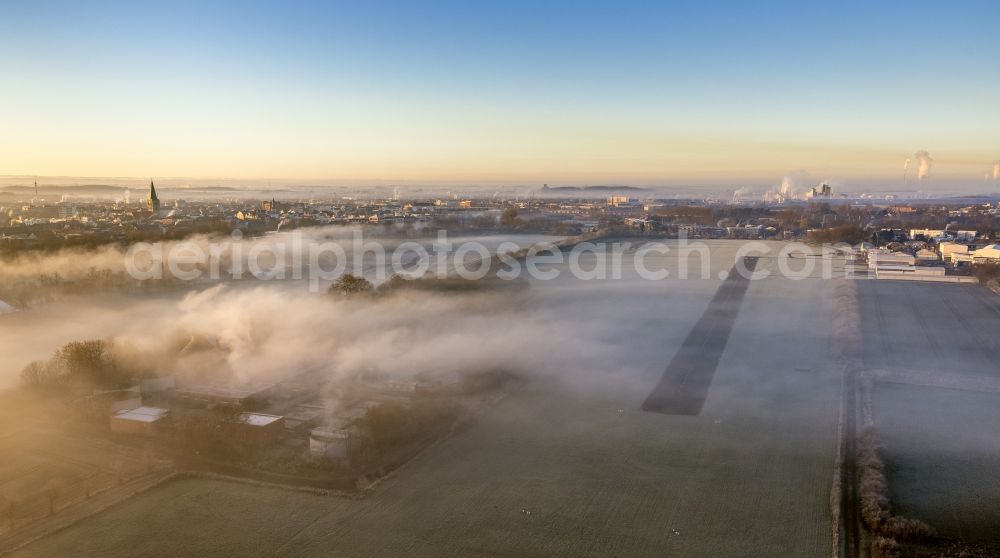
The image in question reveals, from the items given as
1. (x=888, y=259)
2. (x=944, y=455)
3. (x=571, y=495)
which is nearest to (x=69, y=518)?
(x=571, y=495)

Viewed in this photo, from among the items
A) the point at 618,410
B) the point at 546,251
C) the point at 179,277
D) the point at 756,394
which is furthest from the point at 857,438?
the point at 546,251

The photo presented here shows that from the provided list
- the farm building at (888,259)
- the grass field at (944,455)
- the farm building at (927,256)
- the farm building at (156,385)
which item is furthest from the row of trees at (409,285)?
the farm building at (927,256)

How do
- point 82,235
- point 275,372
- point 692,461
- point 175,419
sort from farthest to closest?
point 82,235 < point 275,372 < point 175,419 < point 692,461

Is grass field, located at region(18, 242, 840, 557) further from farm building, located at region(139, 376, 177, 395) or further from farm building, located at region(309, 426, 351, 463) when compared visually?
farm building, located at region(139, 376, 177, 395)

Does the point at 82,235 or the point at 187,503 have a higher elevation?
the point at 82,235

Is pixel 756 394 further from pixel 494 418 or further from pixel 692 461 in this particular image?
pixel 494 418

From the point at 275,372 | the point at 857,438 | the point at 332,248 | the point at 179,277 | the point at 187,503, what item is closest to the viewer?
the point at 187,503

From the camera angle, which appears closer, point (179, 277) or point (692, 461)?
point (692, 461)
